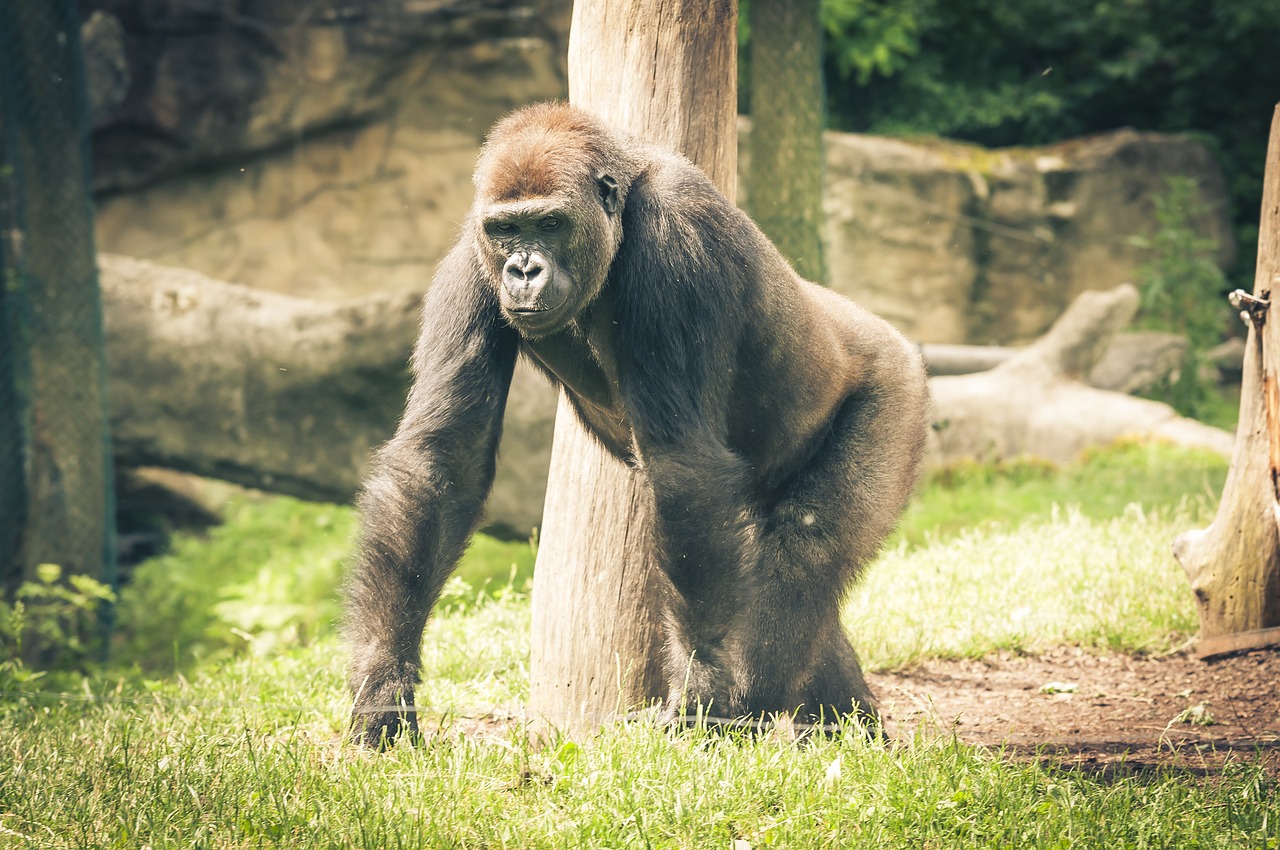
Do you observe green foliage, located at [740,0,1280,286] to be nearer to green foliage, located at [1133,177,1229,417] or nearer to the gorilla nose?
green foliage, located at [1133,177,1229,417]

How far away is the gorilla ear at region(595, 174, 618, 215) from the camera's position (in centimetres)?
368

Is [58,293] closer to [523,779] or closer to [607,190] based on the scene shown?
[607,190]

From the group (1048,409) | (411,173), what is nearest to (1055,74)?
(1048,409)

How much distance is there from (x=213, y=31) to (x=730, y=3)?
919 cm

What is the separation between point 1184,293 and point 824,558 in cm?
973

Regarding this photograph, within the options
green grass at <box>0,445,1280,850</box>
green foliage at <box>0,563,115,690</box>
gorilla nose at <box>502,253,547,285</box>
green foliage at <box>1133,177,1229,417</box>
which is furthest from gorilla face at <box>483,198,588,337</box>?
green foliage at <box>1133,177,1229,417</box>

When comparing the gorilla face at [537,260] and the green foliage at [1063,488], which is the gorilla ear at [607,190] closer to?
the gorilla face at [537,260]

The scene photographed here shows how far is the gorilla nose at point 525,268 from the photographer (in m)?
3.53

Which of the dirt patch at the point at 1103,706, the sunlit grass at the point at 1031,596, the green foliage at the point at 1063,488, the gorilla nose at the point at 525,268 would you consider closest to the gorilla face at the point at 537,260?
the gorilla nose at the point at 525,268

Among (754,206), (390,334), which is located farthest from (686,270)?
(390,334)

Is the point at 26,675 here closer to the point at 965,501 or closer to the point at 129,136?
the point at 965,501

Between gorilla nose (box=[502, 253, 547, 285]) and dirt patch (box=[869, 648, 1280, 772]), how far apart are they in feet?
6.16

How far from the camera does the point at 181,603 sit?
31.6 feet

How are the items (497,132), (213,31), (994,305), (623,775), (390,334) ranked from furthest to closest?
(994,305) → (213,31) → (390,334) → (497,132) → (623,775)
